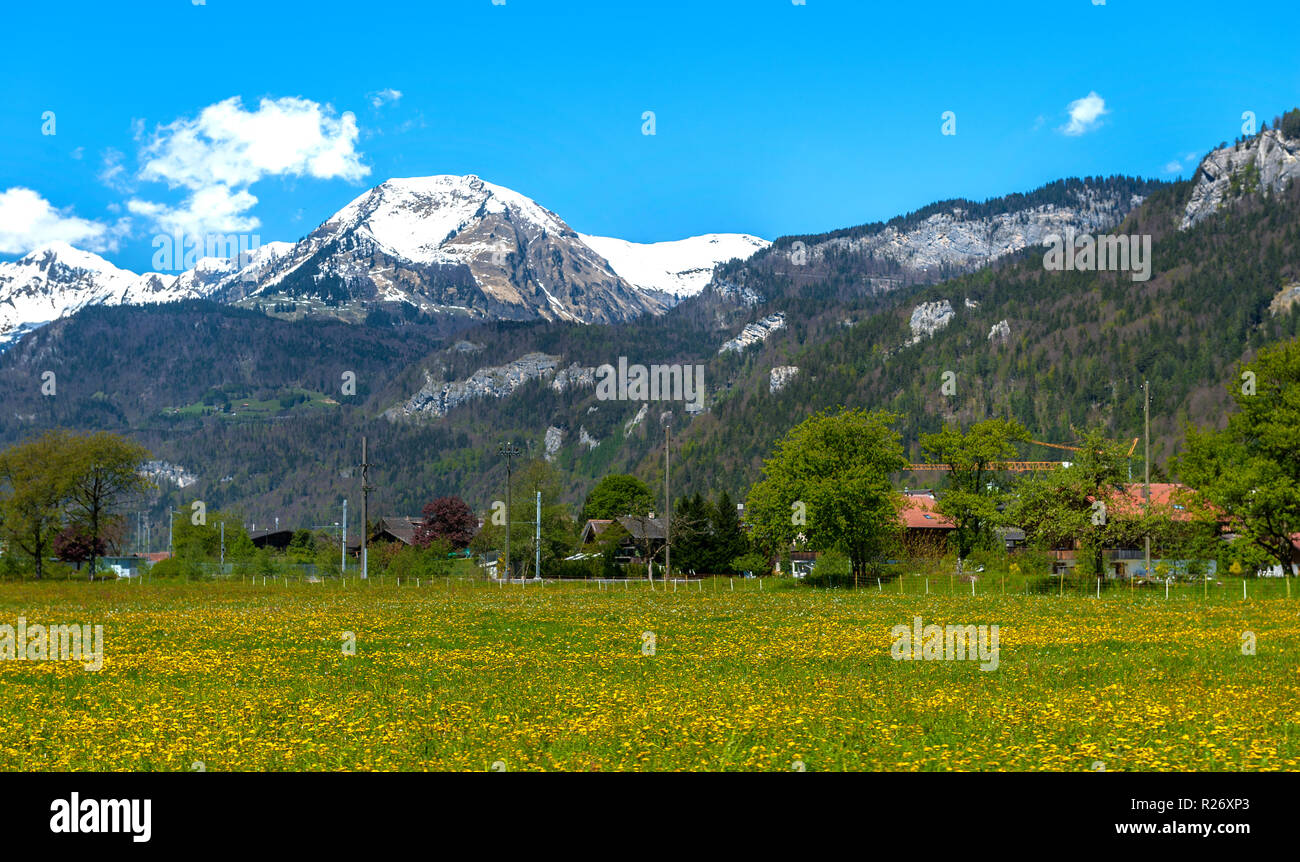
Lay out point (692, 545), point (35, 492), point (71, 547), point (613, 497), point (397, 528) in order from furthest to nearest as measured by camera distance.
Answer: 1. point (397, 528)
2. point (613, 497)
3. point (71, 547)
4. point (692, 545)
5. point (35, 492)

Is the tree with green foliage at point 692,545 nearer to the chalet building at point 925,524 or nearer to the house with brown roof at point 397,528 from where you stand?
the chalet building at point 925,524

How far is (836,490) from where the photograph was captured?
7644cm

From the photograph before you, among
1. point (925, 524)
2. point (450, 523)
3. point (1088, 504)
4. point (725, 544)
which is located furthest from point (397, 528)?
point (1088, 504)

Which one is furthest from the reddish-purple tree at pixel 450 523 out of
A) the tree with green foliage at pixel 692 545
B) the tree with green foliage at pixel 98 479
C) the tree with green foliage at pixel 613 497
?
the tree with green foliage at pixel 98 479

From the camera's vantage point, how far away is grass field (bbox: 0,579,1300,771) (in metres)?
15.1

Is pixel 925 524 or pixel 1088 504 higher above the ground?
pixel 1088 504

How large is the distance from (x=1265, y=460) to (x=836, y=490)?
1090 inches

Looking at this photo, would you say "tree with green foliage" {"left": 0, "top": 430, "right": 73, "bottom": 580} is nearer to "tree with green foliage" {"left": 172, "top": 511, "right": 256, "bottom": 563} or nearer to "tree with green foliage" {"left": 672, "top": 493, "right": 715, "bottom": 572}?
"tree with green foliage" {"left": 172, "top": 511, "right": 256, "bottom": 563}

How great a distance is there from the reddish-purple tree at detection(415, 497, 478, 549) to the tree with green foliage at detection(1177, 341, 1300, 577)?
109m

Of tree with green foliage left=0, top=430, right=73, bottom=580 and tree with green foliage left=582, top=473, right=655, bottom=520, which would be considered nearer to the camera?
tree with green foliage left=0, top=430, right=73, bottom=580

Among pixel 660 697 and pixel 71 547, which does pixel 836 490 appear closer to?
pixel 660 697

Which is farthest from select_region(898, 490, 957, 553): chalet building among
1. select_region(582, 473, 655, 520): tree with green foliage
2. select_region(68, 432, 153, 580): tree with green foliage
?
select_region(68, 432, 153, 580): tree with green foliage
